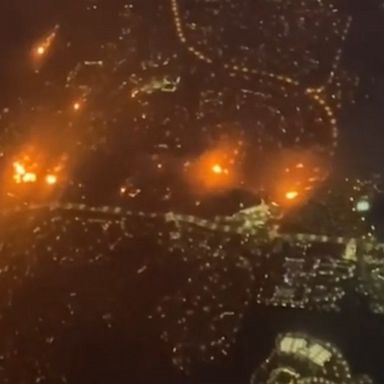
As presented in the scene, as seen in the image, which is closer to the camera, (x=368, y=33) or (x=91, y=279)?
(x=91, y=279)

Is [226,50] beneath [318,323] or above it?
above

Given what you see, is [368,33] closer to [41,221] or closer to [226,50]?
[226,50]

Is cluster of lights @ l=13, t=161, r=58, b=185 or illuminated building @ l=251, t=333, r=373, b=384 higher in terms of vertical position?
cluster of lights @ l=13, t=161, r=58, b=185

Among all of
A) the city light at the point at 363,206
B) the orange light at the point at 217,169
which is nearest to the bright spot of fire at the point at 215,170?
the orange light at the point at 217,169

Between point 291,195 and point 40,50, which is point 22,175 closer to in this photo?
point 40,50

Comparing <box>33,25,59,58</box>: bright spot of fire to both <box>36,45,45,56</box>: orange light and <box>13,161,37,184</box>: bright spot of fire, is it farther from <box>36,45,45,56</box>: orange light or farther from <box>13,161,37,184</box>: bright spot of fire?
<box>13,161,37,184</box>: bright spot of fire

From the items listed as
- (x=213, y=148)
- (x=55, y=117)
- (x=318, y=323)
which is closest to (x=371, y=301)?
(x=318, y=323)

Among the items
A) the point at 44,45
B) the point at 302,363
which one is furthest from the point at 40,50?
the point at 302,363

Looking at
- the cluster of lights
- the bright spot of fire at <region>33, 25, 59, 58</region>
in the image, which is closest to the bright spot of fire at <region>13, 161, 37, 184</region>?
the cluster of lights

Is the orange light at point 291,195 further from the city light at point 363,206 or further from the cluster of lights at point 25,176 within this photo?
the cluster of lights at point 25,176
